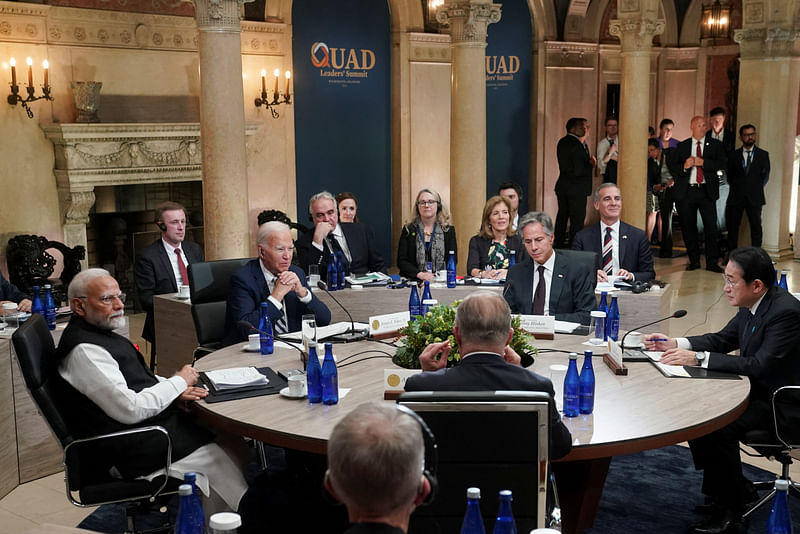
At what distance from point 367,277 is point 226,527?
4.66 m

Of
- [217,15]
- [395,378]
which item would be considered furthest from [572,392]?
[217,15]

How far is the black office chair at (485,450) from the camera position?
287cm

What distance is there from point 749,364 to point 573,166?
8.18m

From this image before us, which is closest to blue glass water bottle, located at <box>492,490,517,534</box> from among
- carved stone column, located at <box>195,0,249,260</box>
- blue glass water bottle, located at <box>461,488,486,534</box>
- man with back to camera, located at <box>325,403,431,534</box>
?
blue glass water bottle, located at <box>461,488,486,534</box>

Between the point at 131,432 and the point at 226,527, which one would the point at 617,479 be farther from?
the point at 226,527

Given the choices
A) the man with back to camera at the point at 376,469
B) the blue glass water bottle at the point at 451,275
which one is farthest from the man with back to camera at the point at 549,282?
the man with back to camera at the point at 376,469

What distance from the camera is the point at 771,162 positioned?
12.3 meters

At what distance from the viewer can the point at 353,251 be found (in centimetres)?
732

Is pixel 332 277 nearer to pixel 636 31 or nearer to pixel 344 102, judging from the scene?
pixel 344 102

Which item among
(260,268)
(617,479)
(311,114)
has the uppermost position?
(311,114)

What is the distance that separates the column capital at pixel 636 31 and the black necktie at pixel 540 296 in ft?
20.3

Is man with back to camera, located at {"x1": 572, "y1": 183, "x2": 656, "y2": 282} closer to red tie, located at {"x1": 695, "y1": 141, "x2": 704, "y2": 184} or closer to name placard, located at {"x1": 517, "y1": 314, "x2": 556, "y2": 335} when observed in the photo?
name placard, located at {"x1": 517, "y1": 314, "x2": 556, "y2": 335}

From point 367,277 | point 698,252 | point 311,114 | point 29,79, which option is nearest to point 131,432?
point 367,277

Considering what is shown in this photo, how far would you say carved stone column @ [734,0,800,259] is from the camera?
12.0m
